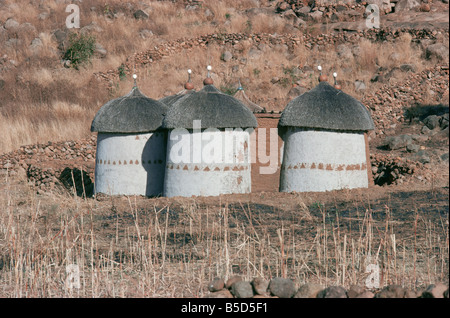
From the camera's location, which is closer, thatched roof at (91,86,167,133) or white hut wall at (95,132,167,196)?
thatched roof at (91,86,167,133)

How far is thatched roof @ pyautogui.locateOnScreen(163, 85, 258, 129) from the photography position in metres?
11.7

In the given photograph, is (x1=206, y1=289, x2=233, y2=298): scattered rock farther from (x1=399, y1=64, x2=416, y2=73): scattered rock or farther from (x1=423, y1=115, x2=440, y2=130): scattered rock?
(x1=399, y1=64, x2=416, y2=73): scattered rock

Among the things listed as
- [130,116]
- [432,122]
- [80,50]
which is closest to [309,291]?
[130,116]

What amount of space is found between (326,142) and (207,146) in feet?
7.67

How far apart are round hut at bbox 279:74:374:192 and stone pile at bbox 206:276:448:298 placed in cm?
620

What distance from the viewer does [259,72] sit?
24.9 meters

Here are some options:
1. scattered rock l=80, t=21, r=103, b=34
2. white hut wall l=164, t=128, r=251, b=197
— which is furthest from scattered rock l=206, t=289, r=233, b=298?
scattered rock l=80, t=21, r=103, b=34

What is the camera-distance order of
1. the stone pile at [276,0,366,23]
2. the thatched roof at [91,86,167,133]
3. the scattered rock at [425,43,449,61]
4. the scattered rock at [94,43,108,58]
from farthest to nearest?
the stone pile at [276,0,366,23] → the scattered rock at [94,43,108,58] → the scattered rock at [425,43,449,61] → the thatched roof at [91,86,167,133]

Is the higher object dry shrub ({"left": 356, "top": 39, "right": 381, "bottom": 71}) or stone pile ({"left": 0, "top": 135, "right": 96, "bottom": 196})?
dry shrub ({"left": 356, "top": 39, "right": 381, "bottom": 71})

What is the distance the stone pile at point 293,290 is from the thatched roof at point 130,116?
7.29 meters

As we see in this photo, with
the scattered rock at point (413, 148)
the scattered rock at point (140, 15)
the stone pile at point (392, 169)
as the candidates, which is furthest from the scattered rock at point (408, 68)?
the scattered rock at point (140, 15)

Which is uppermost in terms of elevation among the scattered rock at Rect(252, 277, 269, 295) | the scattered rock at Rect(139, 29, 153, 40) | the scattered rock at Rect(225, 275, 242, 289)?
the scattered rock at Rect(139, 29, 153, 40)

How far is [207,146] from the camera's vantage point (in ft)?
38.7

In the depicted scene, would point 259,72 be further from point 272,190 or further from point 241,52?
point 272,190
